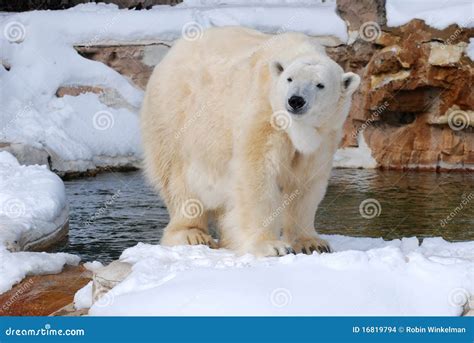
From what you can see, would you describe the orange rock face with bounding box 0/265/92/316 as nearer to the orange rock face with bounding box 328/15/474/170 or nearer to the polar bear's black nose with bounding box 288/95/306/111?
the polar bear's black nose with bounding box 288/95/306/111

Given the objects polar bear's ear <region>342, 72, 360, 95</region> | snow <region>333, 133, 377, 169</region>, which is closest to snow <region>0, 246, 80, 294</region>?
polar bear's ear <region>342, 72, 360, 95</region>

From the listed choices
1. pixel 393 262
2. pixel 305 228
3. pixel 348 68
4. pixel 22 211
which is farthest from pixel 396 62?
pixel 393 262

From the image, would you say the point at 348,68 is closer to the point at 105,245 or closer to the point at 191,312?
the point at 105,245

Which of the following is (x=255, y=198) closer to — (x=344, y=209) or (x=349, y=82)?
(x=349, y=82)

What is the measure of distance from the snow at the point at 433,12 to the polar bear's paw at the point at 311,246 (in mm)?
7280

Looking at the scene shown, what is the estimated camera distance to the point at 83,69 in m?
12.7

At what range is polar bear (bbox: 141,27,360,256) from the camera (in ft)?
14.3

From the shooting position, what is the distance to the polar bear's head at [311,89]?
13.8ft

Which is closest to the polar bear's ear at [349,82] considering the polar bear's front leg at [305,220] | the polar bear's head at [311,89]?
the polar bear's head at [311,89]

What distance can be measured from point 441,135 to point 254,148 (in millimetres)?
7510

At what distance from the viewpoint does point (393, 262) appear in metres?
3.67

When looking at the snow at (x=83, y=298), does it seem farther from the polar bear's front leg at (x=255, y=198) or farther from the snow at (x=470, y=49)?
the snow at (x=470, y=49)

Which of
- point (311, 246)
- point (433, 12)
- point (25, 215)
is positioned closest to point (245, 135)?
point (311, 246)

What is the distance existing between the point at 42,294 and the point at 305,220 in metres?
1.51
